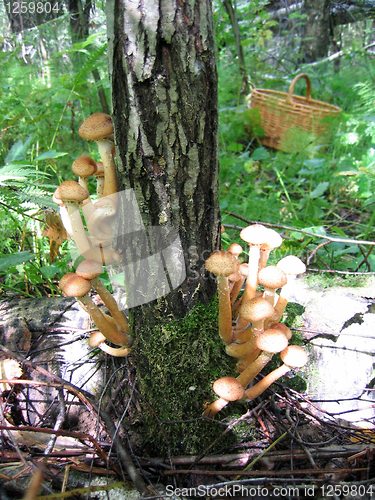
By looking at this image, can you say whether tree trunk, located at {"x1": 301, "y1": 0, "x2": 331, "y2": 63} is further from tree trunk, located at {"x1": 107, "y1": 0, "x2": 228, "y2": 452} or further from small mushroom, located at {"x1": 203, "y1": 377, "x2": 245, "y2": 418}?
small mushroom, located at {"x1": 203, "y1": 377, "x2": 245, "y2": 418}

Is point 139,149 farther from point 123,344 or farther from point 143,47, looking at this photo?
point 123,344

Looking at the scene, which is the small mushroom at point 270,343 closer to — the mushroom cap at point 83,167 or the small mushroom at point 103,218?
the small mushroom at point 103,218

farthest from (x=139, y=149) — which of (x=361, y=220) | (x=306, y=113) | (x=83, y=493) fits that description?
(x=306, y=113)

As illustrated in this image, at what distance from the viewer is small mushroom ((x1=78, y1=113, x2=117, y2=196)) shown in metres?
1.60

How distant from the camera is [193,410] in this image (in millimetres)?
1647

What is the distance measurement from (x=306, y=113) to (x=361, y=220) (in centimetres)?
215

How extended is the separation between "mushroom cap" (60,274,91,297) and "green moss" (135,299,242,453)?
45 centimetres

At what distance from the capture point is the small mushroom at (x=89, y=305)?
148 cm

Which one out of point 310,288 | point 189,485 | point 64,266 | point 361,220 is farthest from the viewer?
point 361,220

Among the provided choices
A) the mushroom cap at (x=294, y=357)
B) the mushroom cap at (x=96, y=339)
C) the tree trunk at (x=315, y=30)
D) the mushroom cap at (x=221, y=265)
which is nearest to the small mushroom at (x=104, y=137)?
the mushroom cap at (x=221, y=265)

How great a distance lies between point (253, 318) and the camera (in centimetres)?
140

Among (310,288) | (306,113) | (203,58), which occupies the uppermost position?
(203,58)

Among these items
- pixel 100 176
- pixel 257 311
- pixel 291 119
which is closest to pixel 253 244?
pixel 257 311

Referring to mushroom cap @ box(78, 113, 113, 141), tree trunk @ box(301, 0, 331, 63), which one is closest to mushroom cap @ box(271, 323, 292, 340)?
mushroom cap @ box(78, 113, 113, 141)
